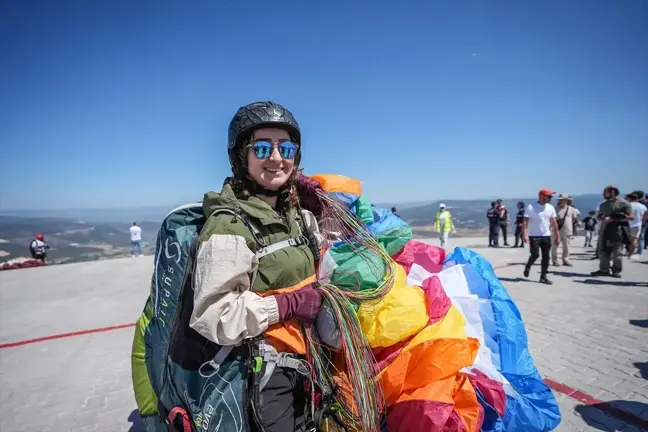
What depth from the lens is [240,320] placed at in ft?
4.74

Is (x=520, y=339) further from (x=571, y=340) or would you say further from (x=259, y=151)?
(x=571, y=340)

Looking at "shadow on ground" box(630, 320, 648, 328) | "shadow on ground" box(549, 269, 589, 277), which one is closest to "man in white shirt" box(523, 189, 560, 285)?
"shadow on ground" box(549, 269, 589, 277)

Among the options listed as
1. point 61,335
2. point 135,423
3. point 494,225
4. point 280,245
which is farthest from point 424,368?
point 494,225

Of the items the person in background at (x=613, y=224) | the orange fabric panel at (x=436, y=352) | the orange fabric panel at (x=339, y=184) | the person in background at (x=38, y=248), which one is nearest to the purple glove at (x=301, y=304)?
the orange fabric panel at (x=436, y=352)

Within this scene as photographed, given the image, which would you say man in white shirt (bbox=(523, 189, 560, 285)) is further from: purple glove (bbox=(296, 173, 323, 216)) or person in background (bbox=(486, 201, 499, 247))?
person in background (bbox=(486, 201, 499, 247))

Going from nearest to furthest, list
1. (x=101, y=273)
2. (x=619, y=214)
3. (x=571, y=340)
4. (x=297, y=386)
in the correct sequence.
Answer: (x=297, y=386) → (x=571, y=340) → (x=619, y=214) → (x=101, y=273)

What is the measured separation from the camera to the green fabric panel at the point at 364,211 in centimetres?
258

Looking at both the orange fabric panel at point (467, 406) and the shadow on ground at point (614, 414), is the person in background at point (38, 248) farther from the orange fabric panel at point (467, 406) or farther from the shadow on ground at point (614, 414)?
the shadow on ground at point (614, 414)

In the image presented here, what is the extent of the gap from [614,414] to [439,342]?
213 cm

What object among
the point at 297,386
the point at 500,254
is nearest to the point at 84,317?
the point at 297,386

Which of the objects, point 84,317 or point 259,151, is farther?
point 84,317

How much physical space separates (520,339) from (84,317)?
690 centimetres

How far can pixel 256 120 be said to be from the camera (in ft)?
6.28

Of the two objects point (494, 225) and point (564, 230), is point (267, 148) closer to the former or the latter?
point (564, 230)
